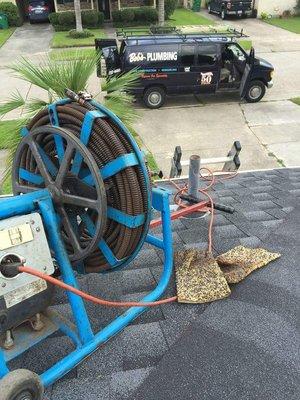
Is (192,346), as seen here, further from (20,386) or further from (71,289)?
(20,386)

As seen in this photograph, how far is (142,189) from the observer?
2.69 meters

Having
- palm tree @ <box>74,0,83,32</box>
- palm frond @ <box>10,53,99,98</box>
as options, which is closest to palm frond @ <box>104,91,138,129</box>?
palm frond @ <box>10,53,99,98</box>

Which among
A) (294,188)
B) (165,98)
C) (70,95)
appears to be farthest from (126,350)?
(165,98)

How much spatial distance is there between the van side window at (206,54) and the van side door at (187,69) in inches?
7.7

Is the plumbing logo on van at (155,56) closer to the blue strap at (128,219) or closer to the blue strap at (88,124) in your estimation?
the blue strap at (88,124)

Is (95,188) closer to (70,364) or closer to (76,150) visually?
(76,150)

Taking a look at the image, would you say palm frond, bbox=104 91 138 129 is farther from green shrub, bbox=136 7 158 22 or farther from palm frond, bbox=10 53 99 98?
green shrub, bbox=136 7 158 22

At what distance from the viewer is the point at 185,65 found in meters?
13.3

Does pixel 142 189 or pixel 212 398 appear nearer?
pixel 212 398

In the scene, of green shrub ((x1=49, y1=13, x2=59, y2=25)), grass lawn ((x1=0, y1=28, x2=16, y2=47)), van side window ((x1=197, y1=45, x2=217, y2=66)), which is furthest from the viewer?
green shrub ((x1=49, y1=13, x2=59, y2=25))

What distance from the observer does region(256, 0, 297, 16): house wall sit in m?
29.7

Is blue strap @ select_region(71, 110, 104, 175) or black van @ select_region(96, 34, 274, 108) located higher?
blue strap @ select_region(71, 110, 104, 175)

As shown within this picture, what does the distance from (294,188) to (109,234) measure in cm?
355

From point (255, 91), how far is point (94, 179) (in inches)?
515
